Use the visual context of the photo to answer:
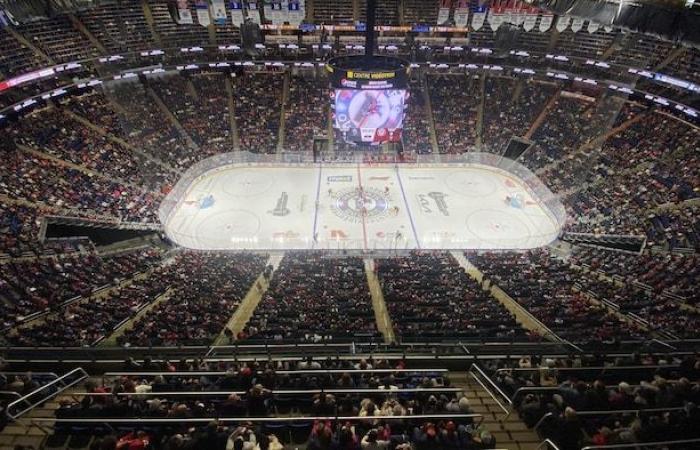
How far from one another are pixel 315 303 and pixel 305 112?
2908 cm

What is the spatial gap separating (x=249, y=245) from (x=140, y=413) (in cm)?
2045

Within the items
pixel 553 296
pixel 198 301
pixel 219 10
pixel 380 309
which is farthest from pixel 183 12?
pixel 553 296

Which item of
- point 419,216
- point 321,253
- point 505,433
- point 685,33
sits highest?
point 419,216

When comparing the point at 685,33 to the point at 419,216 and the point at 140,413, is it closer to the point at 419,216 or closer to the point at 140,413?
the point at 419,216

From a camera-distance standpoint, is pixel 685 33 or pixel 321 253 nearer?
pixel 685 33

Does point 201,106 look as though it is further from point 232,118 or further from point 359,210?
point 359,210

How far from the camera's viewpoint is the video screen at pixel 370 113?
90.0 ft

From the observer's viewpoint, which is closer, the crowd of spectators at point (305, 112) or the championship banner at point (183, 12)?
the championship banner at point (183, 12)

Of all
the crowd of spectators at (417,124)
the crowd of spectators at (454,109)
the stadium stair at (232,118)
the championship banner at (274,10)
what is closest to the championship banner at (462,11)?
the crowd of spectators at (417,124)

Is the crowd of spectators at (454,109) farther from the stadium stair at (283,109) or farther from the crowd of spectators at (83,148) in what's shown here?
the crowd of spectators at (83,148)

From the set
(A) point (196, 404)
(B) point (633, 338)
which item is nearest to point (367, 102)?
(B) point (633, 338)

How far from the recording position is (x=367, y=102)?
27.7m

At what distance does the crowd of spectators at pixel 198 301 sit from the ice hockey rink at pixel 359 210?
3.54m

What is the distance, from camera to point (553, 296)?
20.2m
